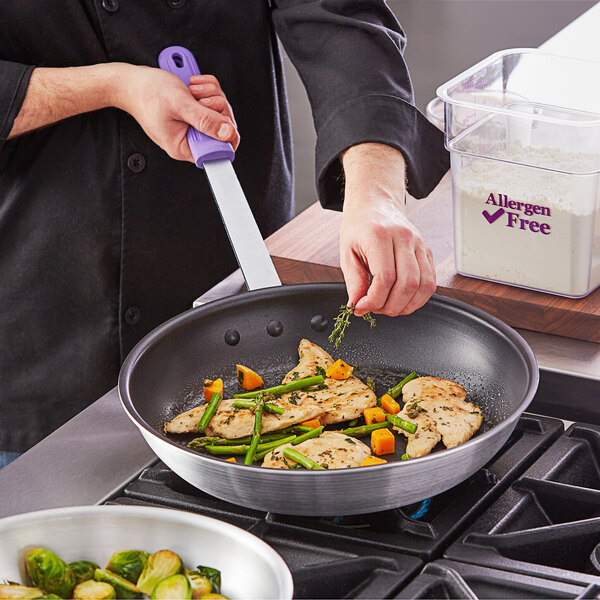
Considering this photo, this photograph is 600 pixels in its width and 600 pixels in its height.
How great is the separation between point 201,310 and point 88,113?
1.53ft

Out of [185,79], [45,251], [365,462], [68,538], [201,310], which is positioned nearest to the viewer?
[68,538]

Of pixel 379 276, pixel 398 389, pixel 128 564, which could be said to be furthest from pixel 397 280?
pixel 128 564

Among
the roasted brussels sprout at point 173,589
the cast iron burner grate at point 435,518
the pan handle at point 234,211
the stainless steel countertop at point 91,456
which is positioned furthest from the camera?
the pan handle at point 234,211

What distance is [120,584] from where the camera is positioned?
30.7 inches

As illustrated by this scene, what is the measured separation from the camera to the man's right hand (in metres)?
1.27

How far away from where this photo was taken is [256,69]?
1618 millimetres

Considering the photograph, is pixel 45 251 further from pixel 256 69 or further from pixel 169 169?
pixel 256 69

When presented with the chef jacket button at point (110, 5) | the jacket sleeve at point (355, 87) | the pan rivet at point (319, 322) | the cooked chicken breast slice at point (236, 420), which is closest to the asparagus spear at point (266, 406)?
the cooked chicken breast slice at point (236, 420)

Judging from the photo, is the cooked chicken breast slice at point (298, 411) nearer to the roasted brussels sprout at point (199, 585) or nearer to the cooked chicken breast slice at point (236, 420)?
the cooked chicken breast slice at point (236, 420)

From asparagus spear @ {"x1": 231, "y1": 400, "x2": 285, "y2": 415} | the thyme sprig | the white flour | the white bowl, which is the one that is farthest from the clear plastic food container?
the white bowl

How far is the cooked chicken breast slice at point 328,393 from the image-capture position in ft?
3.51

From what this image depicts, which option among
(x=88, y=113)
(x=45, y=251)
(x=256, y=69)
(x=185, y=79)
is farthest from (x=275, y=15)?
(x=45, y=251)

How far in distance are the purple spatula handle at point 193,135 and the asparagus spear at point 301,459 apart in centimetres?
48

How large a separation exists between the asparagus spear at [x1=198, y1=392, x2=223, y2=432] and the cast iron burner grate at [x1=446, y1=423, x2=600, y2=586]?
333 millimetres
